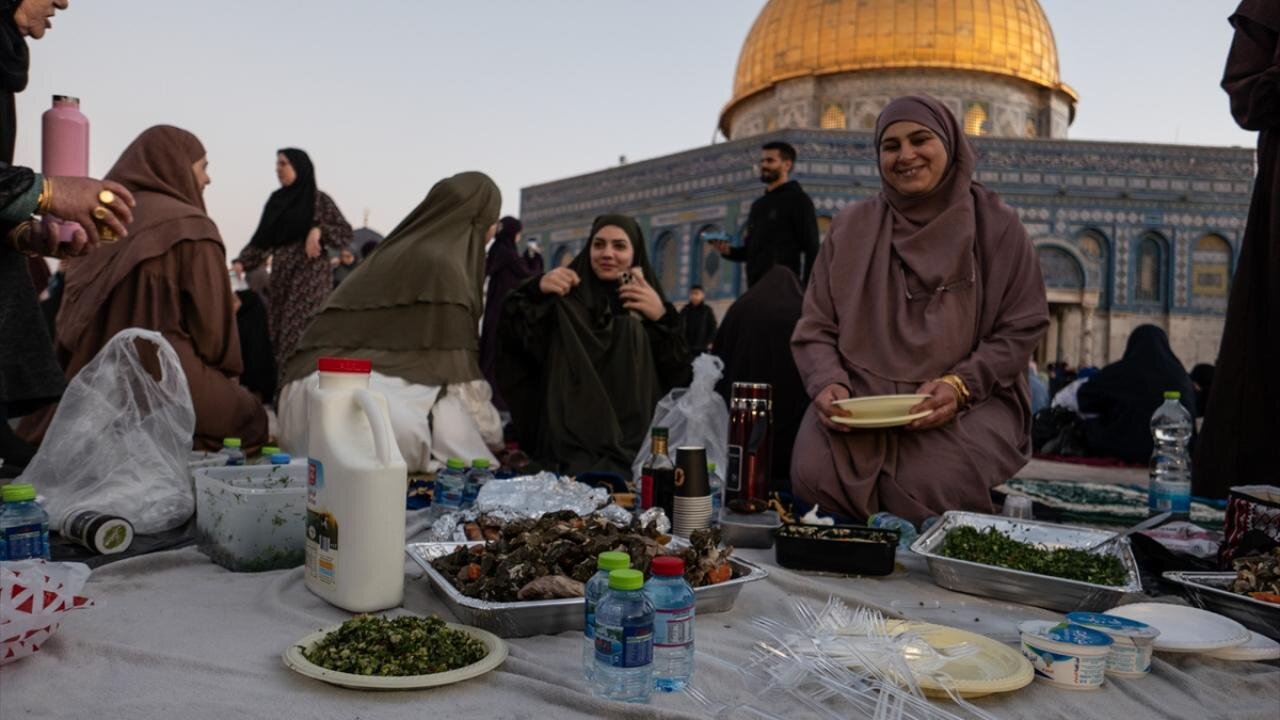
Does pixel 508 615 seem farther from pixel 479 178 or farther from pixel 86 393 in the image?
pixel 479 178

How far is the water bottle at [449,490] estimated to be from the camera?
2.35 metres

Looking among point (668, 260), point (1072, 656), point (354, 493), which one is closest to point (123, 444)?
point (354, 493)

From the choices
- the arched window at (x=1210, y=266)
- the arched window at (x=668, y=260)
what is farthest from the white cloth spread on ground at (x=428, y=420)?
the arched window at (x=1210, y=266)

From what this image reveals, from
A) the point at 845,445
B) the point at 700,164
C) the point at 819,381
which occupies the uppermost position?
the point at 700,164

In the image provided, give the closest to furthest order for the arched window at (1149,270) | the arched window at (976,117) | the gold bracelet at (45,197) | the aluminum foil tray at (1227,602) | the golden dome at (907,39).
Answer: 1. the aluminum foil tray at (1227,602)
2. the gold bracelet at (45,197)
3. the arched window at (1149,270)
4. the golden dome at (907,39)
5. the arched window at (976,117)

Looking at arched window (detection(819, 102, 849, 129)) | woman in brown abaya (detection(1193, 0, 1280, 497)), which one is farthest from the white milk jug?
arched window (detection(819, 102, 849, 129))

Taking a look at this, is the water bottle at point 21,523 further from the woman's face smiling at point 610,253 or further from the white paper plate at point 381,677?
the woman's face smiling at point 610,253

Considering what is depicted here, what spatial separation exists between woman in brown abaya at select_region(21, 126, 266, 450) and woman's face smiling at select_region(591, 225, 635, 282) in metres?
1.29

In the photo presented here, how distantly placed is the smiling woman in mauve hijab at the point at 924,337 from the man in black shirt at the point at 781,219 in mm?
2327

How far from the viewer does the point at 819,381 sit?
257 centimetres

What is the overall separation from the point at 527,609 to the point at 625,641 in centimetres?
27

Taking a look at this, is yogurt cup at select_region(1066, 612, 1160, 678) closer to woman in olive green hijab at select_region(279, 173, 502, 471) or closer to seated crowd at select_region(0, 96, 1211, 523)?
seated crowd at select_region(0, 96, 1211, 523)

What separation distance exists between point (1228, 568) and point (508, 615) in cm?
150

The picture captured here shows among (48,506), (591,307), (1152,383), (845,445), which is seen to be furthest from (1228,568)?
(1152,383)
